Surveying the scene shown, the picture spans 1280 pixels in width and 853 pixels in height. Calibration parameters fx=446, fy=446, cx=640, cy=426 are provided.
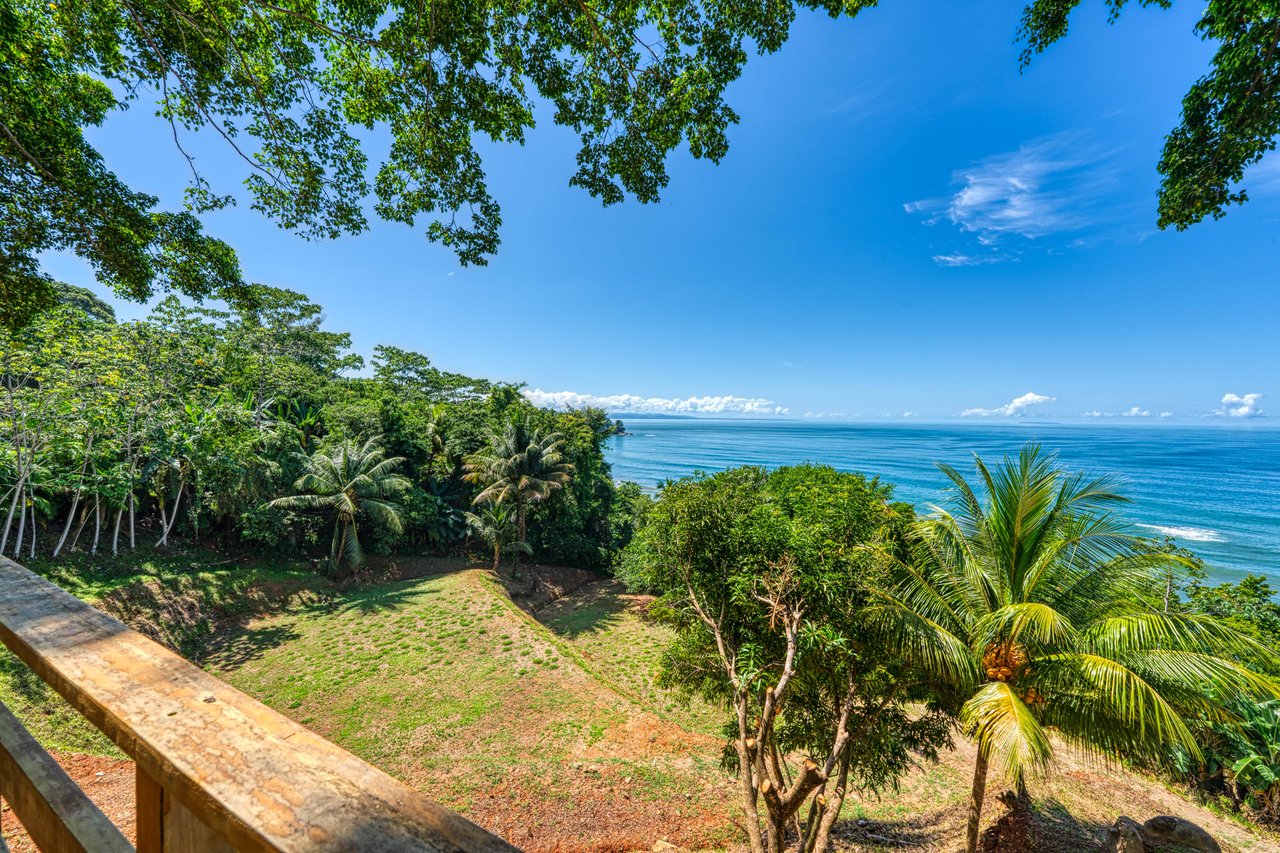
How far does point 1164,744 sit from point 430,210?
10.2m

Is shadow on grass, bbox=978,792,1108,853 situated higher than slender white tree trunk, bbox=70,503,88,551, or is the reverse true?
slender white tree trunk, bbox=70,503,88,551

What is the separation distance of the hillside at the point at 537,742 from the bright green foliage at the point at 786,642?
1996 millimetres

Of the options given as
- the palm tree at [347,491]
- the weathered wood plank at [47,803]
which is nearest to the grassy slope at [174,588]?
the palm tree at [347,491]

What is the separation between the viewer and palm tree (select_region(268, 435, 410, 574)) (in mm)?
17750

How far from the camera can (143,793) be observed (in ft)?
2.95

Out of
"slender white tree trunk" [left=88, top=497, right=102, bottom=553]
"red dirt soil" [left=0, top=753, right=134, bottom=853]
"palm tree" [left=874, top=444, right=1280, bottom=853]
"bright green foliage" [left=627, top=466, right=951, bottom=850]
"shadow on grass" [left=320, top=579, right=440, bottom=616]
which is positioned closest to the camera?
"palm tree" [left=874, top=444, right=1280, bottom=853]

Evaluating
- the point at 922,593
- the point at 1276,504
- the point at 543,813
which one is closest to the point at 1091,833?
the point at 922,593

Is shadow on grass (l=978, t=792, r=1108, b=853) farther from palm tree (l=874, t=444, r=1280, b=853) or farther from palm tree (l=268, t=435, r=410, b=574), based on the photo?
palm tree (l=268, t=435, r=410, b=574)

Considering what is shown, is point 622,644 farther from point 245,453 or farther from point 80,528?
point 80,528

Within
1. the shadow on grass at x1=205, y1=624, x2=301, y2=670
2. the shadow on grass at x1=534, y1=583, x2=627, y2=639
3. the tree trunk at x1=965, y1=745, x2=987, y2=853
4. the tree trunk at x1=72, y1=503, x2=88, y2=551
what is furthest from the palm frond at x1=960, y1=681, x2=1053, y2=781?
the tree trunk at x1=72, y1=503, x2=88, y2=551

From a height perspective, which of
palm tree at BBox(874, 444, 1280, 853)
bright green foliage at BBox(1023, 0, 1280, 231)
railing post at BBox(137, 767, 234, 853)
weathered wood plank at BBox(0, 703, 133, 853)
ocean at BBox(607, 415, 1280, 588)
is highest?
bright green foliage at BBox(1023, 0, 1280, 231)

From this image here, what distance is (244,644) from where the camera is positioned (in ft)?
43.8

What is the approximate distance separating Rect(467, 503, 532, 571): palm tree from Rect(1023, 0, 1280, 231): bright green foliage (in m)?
20.8

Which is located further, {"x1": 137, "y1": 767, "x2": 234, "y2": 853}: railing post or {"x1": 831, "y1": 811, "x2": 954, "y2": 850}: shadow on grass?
{"x1": 831, "y1": 811, "x2": 954, "y2": 850}: shadow on grass
